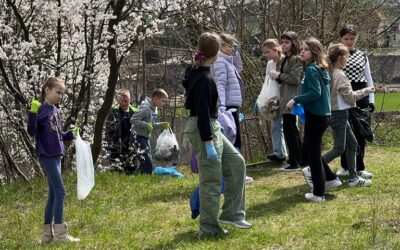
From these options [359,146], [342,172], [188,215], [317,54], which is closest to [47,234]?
[188,215]

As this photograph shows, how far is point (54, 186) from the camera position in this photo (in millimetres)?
5641

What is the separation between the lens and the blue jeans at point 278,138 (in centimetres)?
878

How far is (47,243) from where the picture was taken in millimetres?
5754

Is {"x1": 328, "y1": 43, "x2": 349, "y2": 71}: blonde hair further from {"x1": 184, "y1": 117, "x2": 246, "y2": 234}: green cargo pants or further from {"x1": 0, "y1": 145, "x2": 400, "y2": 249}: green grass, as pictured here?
{"x1": 184, "y1": 117, "x2": 246, "y2": 234}: green cargo pants

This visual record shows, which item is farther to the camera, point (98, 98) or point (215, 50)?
point (98, 98)

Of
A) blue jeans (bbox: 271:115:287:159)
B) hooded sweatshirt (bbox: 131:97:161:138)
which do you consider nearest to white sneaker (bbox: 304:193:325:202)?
blue jeans (bbox: 271:115:287:159)

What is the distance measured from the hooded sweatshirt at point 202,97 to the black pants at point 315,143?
1499 mm

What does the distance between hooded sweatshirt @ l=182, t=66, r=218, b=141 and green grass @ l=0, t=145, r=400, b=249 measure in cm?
95

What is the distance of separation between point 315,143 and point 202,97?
175 cm

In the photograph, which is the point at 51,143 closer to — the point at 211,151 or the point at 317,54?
the point at 211,151

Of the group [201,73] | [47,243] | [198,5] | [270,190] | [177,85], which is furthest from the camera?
[177,85]

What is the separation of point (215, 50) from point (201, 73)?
0.26 m

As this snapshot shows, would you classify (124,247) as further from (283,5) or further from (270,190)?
(283,5)

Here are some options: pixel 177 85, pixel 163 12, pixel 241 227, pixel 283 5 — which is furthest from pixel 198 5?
pixel 177 85
